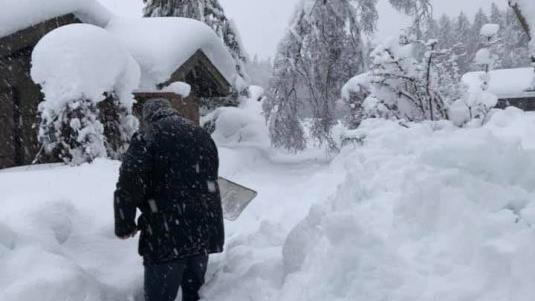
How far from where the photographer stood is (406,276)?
7.84 ft

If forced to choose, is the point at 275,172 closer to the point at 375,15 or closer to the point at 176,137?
the point at 375,15

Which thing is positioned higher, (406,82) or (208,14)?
(208,14)

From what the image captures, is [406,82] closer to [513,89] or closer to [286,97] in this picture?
[286,97]

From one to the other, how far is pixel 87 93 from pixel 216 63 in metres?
5.33

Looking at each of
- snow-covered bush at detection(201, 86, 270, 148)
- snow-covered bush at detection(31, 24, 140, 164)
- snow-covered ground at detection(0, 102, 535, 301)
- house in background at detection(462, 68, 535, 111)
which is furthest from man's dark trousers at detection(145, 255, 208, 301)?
house in background at detection(462, 68, 535, 111)

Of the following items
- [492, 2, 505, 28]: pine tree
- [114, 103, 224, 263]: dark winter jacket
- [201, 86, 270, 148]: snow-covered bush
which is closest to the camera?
[114, 103, 224, 263]: dark winter jacket

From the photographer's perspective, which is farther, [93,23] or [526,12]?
[93,23]

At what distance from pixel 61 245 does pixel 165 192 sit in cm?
97

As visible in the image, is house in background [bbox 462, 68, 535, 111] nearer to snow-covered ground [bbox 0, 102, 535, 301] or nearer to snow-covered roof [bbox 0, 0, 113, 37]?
snow-covered roof [bbox 0, 0, 113, 37]

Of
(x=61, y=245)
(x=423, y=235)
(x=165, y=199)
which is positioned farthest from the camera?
(x=61, y=245)

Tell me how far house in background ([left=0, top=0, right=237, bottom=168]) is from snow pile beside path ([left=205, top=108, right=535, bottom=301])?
5023 millimetres

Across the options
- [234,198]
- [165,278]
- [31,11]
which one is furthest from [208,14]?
[165,278]

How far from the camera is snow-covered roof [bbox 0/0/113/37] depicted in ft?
26.9

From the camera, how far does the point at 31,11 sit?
27.6ft
